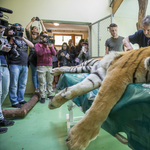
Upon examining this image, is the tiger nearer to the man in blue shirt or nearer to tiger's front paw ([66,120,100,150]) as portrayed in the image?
tiger's front paw ([66,120,100,150])

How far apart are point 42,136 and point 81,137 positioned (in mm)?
1321

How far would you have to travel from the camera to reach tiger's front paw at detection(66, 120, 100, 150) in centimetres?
61

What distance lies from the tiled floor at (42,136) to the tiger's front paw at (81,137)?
1.00 meters

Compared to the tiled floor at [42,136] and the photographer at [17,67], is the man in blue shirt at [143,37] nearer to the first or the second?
the tiled floor at [42,136]

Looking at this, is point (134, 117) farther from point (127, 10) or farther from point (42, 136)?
point (127, 10)

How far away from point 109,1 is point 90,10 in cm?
80

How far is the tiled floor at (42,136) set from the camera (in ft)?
4.90

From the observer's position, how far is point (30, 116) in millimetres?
2404

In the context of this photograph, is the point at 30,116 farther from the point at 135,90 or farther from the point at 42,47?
the point at 135,90

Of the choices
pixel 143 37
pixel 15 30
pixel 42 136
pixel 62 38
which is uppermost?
pixel 62 38

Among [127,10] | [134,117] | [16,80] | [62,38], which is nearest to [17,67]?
[16,80]

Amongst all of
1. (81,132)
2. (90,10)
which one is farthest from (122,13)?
(81,132)

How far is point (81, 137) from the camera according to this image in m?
0.62

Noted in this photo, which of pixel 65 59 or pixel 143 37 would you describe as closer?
pixel 143 37
